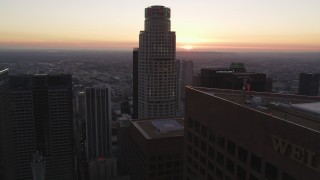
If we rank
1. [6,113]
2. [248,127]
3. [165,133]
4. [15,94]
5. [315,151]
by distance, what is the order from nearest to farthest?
[315,151], [248,127], [165,133], [6,113], [15,94]

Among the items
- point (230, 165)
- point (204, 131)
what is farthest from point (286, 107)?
point (204, 131)

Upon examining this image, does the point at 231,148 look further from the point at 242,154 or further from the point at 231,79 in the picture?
the point at 231,79

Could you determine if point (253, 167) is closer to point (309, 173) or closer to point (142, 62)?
point (309, 173)

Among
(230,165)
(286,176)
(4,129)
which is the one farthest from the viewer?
(4,129)

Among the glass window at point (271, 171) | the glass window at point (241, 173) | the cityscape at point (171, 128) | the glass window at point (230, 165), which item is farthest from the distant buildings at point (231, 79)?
the glass window at point (271, 171)

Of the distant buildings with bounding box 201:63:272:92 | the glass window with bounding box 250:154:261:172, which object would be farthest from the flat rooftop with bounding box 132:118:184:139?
the distant buildings with bounding box 201:63:272:92

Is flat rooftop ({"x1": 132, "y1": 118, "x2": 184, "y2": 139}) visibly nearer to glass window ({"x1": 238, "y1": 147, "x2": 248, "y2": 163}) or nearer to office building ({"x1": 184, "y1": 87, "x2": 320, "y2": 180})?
office building ({"x1": 184, "y1": 87, "x2": 320, "y2": 180})

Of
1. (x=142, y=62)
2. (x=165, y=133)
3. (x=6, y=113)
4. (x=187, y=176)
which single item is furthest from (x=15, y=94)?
(x=187, y=176)

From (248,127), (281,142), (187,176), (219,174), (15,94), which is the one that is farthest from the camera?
(15,94)
